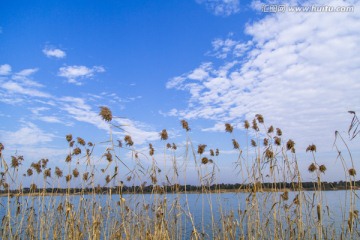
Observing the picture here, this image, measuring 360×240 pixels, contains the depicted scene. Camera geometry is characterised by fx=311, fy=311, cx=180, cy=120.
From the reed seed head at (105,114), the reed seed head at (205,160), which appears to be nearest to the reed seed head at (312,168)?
the reed seed head at (205,160)

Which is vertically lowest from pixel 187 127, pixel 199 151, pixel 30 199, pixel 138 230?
pixel 138 230

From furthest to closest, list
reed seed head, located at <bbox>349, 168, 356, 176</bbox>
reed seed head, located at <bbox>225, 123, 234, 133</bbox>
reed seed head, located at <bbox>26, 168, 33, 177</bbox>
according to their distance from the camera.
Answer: reed seed head, located at <bbox>26, 168, 33, 177</bbox>
reed seed head, located at <bbox>225, 123, 234, 133</bbox>
reed seed head, located at <bbox>349, 168, 356, 176</bbox>

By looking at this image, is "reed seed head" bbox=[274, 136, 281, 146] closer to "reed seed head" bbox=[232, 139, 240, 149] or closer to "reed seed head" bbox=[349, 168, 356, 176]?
"reed seed head" bbox=[232, 139, 240, 149]

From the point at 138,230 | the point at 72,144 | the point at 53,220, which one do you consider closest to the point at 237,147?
the point at 138,230

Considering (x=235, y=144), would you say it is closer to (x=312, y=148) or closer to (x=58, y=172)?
(x=312, y=148)

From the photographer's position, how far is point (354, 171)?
16.1 feet

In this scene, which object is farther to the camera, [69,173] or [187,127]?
[69,173]

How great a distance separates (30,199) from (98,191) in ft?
4.69

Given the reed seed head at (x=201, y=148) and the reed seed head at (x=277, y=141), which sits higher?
the reed seed head at (x=277, y=141)

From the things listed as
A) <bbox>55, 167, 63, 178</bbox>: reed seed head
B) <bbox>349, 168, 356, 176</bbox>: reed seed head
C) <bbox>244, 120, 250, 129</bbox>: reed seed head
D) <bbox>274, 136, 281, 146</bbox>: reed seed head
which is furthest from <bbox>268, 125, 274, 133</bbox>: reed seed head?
<bbox>55, 167, 63, 178</bbox>: reed seed head

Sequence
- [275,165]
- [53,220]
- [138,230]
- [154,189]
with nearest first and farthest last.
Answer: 1. [275,165]
2. [154,189]
3. [138,230]
4. [53,220]

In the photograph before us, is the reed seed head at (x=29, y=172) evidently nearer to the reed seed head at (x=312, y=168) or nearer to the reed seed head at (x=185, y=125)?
the reed seed head at (x=185, y=125)

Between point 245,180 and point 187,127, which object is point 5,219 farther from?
point 245,180

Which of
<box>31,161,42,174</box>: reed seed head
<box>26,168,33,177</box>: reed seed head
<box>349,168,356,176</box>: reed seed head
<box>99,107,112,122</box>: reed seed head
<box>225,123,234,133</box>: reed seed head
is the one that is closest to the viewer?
<box>99,107,112,122</box>: reed seed head
